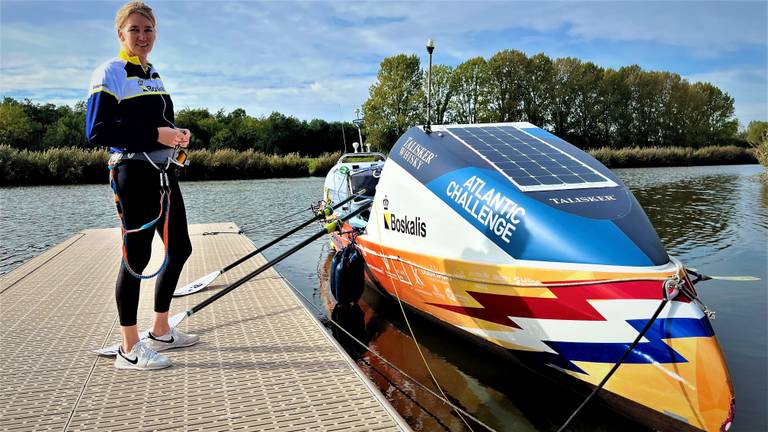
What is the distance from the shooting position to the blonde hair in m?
3.91

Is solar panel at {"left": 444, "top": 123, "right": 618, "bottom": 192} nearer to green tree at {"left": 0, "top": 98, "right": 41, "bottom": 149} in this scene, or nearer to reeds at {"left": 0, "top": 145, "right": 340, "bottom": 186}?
reeds at {"left": 0, "top": 145, "right": 340, "bottom": 186}

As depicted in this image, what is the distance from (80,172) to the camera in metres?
34.0

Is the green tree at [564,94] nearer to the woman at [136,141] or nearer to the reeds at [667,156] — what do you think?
the reeds at [667,156]

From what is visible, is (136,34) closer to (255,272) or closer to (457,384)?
(255,272)

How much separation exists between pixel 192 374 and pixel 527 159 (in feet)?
14.3

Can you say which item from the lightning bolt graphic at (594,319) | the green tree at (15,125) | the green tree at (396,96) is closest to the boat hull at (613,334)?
the lightning bolt graphic at (594,319)

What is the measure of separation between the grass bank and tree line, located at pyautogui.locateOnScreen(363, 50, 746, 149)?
10.6 m

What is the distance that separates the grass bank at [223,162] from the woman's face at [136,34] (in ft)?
109

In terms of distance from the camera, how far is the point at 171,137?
13.4 ft

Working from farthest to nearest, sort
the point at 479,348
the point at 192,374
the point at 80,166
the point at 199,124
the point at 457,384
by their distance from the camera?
the point at 199,124, the point at 80,166, the point at 479,348, the point at 457,384, the point at 192,374

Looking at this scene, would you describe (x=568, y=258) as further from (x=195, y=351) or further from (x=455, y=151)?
(x=195, y=351)

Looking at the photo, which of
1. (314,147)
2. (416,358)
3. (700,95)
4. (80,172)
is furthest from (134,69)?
(700,95)

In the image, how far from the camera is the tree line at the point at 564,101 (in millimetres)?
50250

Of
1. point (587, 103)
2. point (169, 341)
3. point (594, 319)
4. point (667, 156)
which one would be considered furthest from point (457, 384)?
point (587, 103)
